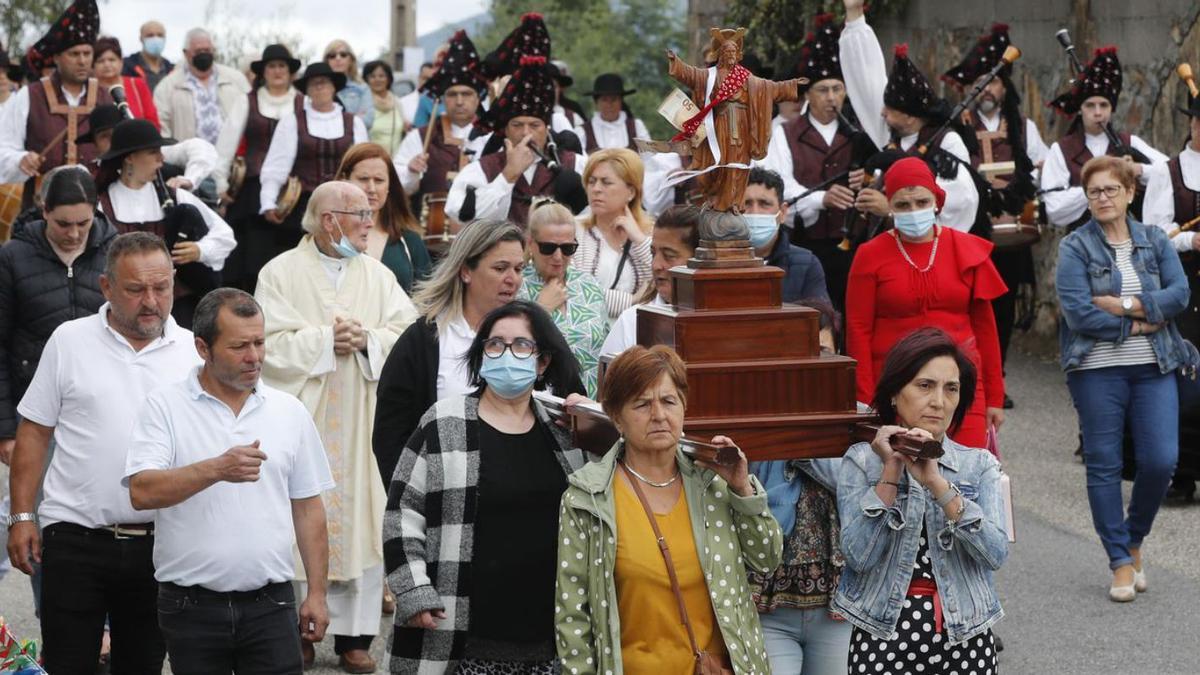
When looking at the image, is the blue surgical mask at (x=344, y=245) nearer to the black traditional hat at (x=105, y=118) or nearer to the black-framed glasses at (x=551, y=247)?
the black-framed glasses at (x=551, y=247)

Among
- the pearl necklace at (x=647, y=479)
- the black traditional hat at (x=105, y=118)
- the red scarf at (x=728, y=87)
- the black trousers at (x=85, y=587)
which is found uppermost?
the black traditional hat at (x=105, y=118)

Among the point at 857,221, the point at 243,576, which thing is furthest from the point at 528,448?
the point at 857,221

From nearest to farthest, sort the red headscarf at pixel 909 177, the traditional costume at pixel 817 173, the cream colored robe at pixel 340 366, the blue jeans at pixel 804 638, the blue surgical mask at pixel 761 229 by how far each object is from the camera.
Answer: the blue jeans at pixel 804 638, the blue surgical mask at pixel 761 229, the red headscarf at pixel 909 177, the cream colored robe at pixel 340 366, the traditional costume at pixel 817 173

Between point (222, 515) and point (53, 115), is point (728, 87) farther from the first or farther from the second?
point (53, 115)

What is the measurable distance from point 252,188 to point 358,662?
20.9 feet

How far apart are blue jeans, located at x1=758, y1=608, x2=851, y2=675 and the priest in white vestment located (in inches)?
111

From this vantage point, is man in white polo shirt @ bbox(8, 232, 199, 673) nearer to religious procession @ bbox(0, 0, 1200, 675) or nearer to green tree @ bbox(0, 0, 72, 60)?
religious procession @ bbox(0, 0, 1200, 675)

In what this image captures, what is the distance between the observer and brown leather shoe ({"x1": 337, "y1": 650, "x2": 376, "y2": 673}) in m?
8.04

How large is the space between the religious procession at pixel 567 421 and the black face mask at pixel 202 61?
5.97 m

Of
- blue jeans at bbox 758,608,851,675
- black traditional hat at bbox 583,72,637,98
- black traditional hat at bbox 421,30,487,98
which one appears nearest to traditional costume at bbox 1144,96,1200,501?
black traditional hat at bbox 421,30,487,98

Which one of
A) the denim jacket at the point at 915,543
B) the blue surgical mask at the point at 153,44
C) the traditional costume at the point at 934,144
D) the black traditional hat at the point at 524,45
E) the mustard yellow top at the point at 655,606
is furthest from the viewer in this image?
the blue surgical mask at the point at 153,44

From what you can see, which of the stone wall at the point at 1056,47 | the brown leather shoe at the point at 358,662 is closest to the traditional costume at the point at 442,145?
the stone wall at the point at 1056,47

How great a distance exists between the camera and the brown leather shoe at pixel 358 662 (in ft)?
26.4

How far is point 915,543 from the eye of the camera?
5230 millimetres
